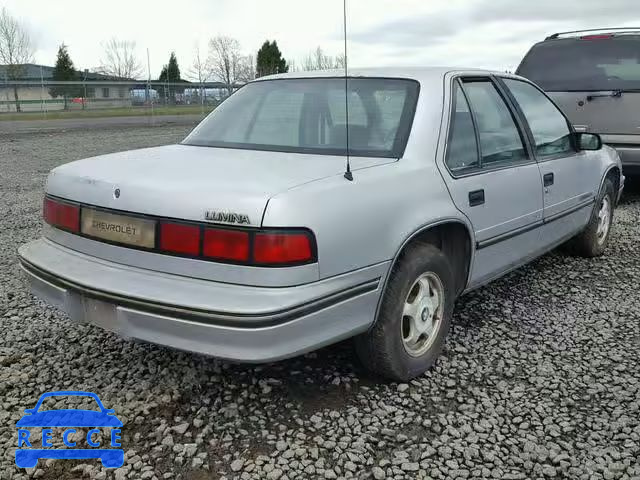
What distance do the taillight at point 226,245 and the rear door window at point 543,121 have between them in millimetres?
2423

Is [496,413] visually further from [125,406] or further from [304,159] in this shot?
[125,406]

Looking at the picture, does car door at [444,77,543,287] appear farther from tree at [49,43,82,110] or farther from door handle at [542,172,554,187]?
tree at [49,43,82,110]

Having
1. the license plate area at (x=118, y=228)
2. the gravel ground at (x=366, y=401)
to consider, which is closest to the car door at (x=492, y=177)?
the gravel ground at (x=366, y=401)

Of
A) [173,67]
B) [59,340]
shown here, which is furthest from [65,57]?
[59,340]

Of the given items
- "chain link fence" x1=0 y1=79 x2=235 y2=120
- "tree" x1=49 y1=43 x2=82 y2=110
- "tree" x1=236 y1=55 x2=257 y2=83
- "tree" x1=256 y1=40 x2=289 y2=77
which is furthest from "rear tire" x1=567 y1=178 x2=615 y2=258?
"tree" x1=49 y1=43 x2=82 y2=110

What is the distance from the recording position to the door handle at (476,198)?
11.0ft

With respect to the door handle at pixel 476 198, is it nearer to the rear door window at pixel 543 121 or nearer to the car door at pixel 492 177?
the car door at pixel 492 177

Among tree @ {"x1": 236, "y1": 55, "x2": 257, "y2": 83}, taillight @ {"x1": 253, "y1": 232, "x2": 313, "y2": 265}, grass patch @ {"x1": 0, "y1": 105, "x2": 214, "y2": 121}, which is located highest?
tree @ {"x1": 236, "y1": 55, "x2": 257, "y2": 83}

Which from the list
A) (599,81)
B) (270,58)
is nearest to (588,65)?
(599,81)

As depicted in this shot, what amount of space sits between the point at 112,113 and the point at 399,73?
30642 millimetres

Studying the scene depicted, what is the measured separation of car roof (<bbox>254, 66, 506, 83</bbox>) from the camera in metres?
3.57

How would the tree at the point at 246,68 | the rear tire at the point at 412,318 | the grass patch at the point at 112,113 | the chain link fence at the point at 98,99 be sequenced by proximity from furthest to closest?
the tree at the point at 246,68 < the chain link fence at the point at 98,99 < the grass patch at the point at 112,113 < the rear tire at the point at 412,318

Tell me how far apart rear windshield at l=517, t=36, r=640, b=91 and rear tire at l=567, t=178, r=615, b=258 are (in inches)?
87.5

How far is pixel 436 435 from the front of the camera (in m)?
2.75
